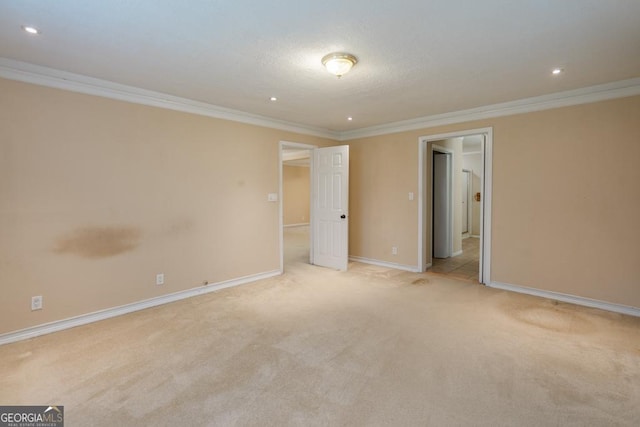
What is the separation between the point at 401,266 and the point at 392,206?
3.38ft

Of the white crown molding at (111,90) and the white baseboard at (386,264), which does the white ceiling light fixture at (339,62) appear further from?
the white baseboard at (386,264)

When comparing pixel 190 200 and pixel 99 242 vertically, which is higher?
pixel 190 200

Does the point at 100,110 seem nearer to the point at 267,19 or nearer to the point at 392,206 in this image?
the point at 267,19

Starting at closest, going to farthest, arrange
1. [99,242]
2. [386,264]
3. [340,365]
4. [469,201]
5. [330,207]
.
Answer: [340,365] < [99,242] < [330,207] < [386,264] < [469,201]

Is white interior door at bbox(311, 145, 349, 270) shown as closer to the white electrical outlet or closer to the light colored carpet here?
the light colored carpet

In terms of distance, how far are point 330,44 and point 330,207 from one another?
3.15m

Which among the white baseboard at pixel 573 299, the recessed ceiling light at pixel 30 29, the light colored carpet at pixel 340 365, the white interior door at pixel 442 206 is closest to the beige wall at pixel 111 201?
the light colored carpet at pixel 340 365

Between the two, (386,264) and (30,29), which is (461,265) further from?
(30,29)

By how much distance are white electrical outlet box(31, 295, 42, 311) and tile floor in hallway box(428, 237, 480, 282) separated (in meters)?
5.00

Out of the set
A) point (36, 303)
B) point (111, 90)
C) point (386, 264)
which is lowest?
point (386, 264)

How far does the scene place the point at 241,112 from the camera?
4391 millimetres

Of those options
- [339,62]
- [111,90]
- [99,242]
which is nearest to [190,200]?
[99,242]

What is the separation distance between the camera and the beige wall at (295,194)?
11.3 m

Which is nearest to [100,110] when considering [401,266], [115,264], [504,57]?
[115,264]
